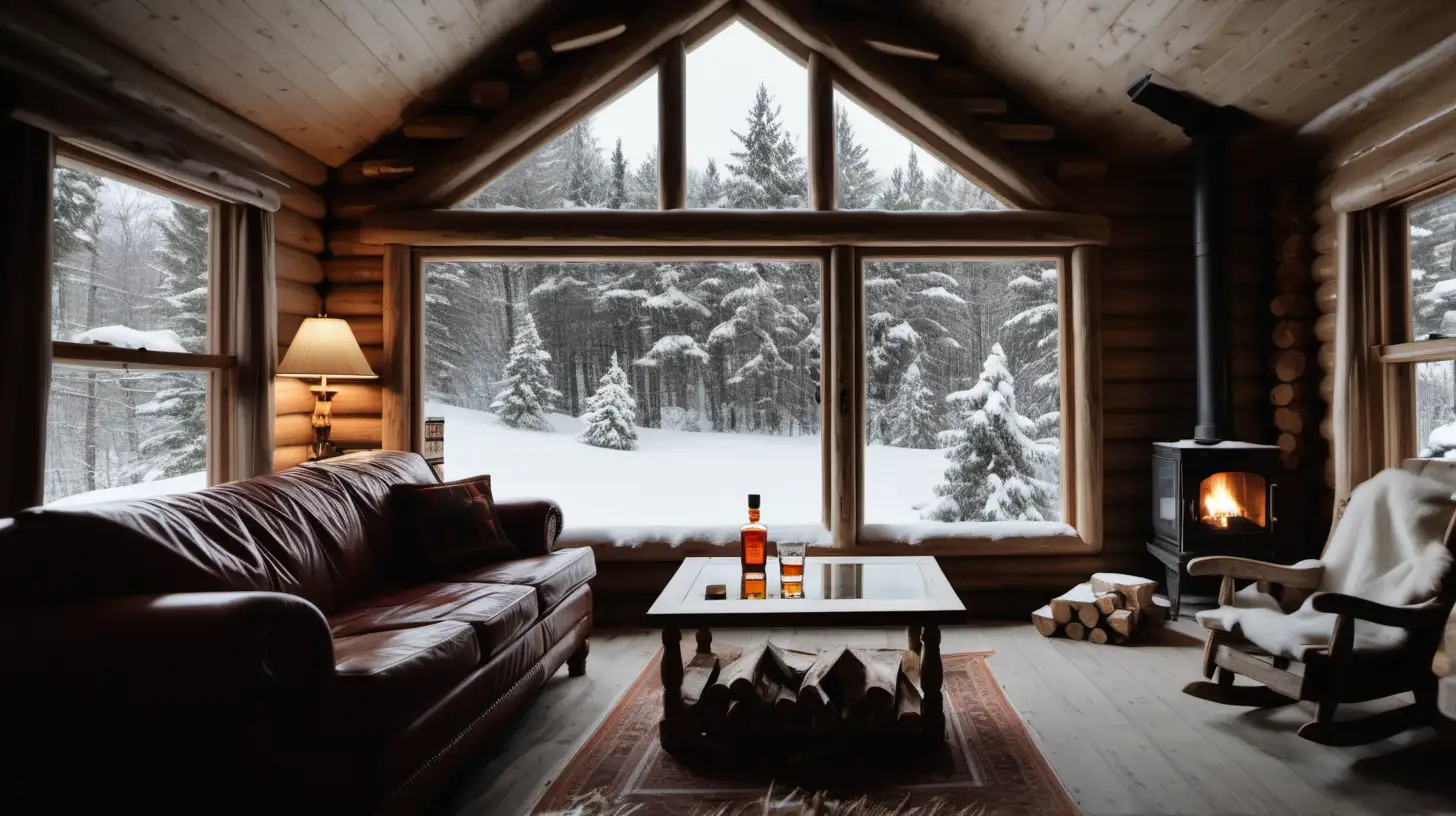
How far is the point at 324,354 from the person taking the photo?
13.8 ft

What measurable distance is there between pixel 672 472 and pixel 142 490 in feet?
8.58

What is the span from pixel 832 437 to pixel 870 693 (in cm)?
219

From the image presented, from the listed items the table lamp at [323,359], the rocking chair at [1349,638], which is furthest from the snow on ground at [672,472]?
the rocking chair at [1349,638]

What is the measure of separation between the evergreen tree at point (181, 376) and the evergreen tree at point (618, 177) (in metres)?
2.11

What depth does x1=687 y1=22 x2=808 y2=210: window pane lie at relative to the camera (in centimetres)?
477

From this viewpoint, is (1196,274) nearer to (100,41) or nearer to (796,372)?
(796,372)

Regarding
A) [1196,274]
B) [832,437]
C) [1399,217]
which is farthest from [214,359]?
[1399,217]

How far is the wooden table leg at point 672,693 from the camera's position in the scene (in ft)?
8.80

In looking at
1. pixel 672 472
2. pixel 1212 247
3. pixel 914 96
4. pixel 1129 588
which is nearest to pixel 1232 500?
pixel 1129 588

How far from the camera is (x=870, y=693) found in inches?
105

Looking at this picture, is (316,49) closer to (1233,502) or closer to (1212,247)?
(1212,247)

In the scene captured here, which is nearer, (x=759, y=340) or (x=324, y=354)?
(x=324, y=354)

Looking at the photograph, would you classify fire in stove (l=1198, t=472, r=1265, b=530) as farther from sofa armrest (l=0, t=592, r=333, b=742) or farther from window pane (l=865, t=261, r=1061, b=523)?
sofa armrest (l=0, t=592, r=333, b=742)

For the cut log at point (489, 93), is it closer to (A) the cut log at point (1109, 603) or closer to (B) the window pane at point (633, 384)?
(B) the window pane at point (633, 384)
